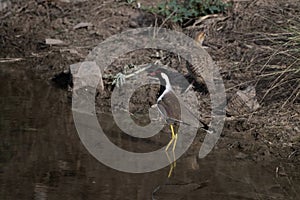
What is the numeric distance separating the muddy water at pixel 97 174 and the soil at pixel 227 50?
400 mm

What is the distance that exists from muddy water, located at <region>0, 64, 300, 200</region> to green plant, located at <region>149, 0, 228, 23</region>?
8.78ft

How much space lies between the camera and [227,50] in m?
8.51

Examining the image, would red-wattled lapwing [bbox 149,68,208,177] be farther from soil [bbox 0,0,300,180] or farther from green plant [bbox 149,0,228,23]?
green plant [bbox 149,0,228,23]

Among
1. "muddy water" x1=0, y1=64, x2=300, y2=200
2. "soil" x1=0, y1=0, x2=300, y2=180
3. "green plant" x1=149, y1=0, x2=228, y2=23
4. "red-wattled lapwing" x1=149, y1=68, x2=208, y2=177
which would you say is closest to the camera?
"muddy water" x1=0, y1=64, x2=300, y2=200

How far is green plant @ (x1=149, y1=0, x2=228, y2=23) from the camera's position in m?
9.14

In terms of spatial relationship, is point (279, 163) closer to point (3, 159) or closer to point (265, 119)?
point (265, 119)

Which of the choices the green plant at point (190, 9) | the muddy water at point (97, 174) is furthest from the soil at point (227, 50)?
the muddy water at point (97, 174)

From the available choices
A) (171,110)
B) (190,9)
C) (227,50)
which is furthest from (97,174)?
(190,9)

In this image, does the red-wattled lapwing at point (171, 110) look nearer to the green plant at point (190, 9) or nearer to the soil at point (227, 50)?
the soil at point (227, 50)

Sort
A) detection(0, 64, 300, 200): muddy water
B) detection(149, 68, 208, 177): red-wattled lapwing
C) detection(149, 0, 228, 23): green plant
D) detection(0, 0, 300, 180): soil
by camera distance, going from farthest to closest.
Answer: detection(149, 0, 228, 23): green plant, detection(0, 0, 300, 180): soil, detection(149, 68, 208, 177): red-wattled lapwing, detection(0, 64, 300, 200): muddy water

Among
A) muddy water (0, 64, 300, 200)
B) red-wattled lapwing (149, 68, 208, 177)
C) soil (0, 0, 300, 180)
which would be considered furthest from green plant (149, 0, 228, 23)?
muddy water (0, 64, 300, 200)

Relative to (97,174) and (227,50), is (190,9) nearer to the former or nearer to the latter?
(227,50)

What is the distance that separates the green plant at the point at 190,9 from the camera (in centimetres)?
914

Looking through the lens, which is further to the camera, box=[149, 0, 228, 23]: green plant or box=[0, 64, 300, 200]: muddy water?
box=[149, 0, 228, 23]: green plant
